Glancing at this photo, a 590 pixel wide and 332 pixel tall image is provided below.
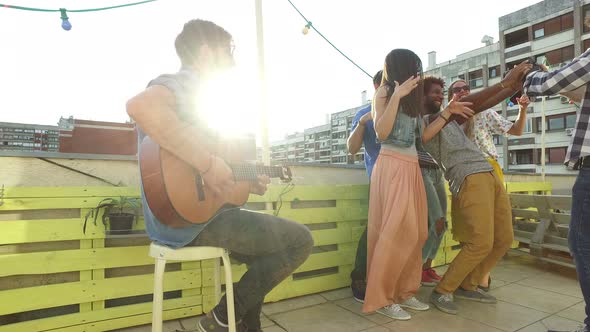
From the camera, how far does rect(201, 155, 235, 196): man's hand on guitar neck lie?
141 cm

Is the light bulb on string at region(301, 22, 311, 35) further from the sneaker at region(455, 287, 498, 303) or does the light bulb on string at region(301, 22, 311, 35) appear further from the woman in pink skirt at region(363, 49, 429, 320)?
the sneaker at region(455, 287, 498, 303)

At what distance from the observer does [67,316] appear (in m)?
2.03

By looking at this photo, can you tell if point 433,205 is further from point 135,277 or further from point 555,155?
point 555,155

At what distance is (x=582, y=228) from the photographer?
181 cm

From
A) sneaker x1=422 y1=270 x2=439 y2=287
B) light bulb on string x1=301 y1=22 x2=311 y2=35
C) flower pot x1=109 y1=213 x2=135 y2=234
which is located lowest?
sneaker x1=422 y1=270 x2=439 y2=287

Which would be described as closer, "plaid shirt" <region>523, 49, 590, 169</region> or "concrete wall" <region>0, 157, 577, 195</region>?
"plaid shirt" <region>523, 49, 590, 169</region>

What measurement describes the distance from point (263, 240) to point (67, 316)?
1.42 meters

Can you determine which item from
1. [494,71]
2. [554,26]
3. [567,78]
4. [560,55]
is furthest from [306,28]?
[494,71]

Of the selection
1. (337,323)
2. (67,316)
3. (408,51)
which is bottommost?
(337,323)

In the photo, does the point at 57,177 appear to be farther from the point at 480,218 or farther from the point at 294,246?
the point at 480,218

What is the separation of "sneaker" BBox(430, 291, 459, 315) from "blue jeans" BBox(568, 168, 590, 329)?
0.82m

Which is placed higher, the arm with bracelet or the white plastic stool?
the arm with bracelet

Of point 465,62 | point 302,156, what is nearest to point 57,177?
point 465,62

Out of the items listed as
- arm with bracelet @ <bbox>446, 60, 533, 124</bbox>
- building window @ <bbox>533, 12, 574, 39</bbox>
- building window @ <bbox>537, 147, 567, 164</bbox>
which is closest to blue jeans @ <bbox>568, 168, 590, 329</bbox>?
arm with bracelet @ <bbox>446, 60, 533, 124</bbox>
